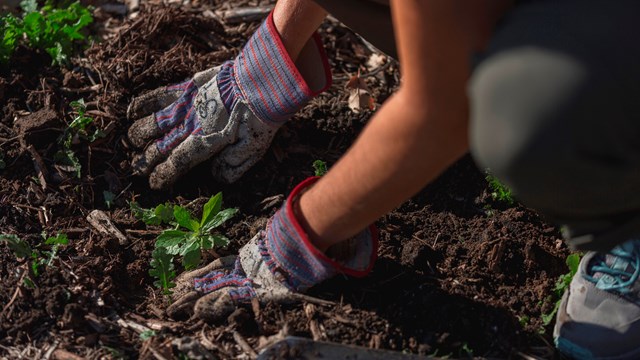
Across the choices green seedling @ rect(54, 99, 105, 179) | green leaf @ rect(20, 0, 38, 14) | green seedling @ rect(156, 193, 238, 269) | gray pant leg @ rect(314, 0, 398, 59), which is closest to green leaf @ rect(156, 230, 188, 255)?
green seedling @ rect(156, 193, 238, 269)

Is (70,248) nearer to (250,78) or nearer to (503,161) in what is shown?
(250,78)

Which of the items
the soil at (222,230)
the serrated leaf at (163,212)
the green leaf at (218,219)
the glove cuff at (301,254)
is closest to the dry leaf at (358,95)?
the soil at (222,230)

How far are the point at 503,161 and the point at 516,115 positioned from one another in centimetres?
12

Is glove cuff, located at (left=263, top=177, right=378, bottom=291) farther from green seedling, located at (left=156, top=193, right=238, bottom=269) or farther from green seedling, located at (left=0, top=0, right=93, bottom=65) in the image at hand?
green seedling, located at (left=0, top=0, right=93, bottom=65)

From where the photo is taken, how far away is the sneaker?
2.26m

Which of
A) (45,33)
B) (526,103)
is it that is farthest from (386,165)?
(45,33)

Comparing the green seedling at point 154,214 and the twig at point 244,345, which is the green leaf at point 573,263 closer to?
the twig at point 244,345

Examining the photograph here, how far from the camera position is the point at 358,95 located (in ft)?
10.6

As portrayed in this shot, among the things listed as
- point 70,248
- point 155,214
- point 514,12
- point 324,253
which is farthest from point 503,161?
point 70,248

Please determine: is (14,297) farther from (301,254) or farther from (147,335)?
(301,254)

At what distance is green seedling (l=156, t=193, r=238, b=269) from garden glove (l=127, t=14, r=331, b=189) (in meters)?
0.24

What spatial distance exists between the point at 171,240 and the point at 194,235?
76 mm

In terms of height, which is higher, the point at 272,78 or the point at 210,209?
the point at 272,78

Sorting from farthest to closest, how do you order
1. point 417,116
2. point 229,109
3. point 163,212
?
point 229,109, point 163,212, point 417,116
